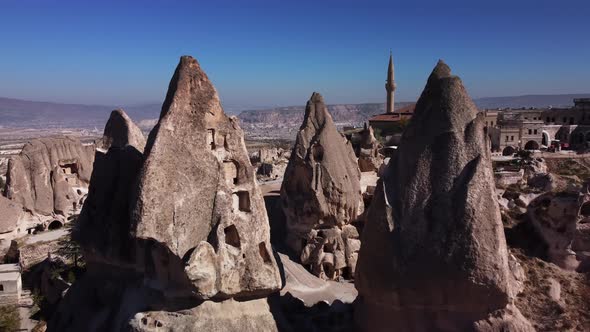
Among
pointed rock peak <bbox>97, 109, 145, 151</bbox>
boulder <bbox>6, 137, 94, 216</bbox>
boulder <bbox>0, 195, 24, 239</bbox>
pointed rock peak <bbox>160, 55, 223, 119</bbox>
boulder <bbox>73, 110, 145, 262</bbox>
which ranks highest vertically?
pointed rock peak <bbox>160, 55, 223, 119</bbox>

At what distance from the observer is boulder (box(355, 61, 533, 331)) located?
6406 millimetres

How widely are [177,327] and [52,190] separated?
22.8 meters

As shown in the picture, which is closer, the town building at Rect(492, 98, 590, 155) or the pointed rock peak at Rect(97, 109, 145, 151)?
the pointed rock peak at Rect(97, 109, 145, 151)

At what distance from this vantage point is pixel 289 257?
47.6ft

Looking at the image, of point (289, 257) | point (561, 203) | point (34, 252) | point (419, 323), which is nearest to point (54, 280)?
point (34, 252)

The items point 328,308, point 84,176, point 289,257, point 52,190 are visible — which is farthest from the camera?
point 84,176

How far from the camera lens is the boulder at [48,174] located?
24125mm

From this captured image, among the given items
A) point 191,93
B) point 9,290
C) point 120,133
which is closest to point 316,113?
point 120,133

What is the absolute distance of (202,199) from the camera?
23.0ft

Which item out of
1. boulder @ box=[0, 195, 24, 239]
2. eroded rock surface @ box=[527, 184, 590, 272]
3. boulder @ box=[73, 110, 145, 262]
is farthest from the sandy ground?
boulder @ box=[0, 195, 24, 239]

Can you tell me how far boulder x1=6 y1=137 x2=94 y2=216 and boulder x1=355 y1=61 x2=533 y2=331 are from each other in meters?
23.2

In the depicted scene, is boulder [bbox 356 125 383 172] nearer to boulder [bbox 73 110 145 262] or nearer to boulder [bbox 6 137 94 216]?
boulder [bbox 73 110 145 262]

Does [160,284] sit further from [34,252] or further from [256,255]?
[34,252]

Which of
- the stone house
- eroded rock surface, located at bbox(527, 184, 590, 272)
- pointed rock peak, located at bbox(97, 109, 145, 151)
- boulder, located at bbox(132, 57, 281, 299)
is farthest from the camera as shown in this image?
the stone house
